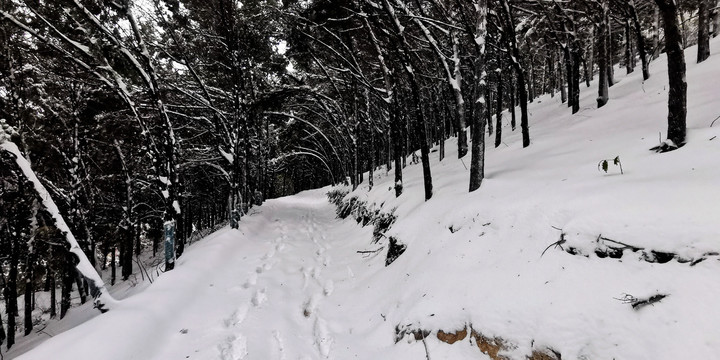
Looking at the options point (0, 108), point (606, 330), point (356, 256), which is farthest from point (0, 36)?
point (606, 330)

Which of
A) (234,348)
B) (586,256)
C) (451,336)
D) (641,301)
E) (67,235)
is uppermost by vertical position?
(67,235)

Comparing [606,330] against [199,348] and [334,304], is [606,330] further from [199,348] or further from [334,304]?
[199,348]

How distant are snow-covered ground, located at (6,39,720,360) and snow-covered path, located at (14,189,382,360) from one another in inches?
1.0

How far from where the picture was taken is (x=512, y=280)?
3566mm

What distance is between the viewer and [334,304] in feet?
19.2

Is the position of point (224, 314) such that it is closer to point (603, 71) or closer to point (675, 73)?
point (675, 73)

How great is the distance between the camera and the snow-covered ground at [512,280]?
103 inches

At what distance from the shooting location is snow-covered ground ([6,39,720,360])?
2.60 metres

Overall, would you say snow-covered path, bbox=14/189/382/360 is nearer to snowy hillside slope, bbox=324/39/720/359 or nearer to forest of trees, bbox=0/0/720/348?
forest of trees, bbox=0/0/720/348

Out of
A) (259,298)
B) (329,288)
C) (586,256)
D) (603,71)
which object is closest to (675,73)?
(586,256)

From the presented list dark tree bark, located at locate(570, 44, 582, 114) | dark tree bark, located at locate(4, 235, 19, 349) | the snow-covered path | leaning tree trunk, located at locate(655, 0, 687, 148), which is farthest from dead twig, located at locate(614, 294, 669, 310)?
dark tree bark, located at locate(4, 235, 19, 349)

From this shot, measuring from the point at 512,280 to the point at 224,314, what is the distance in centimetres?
434

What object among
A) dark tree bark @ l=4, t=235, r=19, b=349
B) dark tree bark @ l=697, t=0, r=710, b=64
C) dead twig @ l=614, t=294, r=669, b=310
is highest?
dark tree bark @ l=697, t=0, r=710, b=64

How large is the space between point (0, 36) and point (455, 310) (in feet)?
39.8
